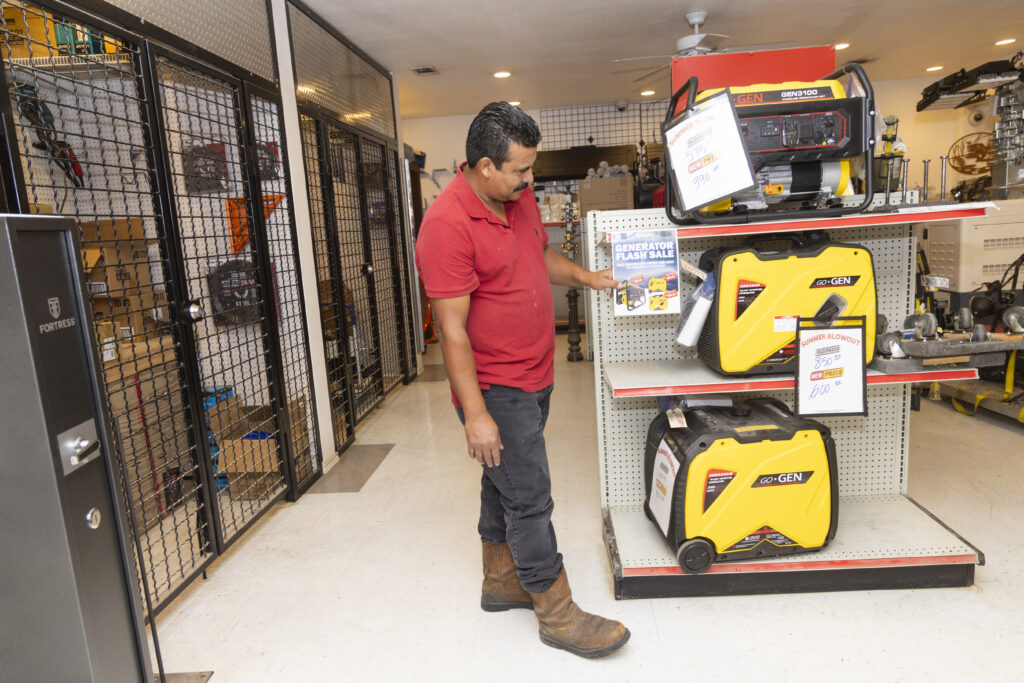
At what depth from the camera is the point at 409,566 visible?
2.53 metres

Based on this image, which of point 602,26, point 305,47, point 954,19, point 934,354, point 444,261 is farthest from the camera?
point 954,19

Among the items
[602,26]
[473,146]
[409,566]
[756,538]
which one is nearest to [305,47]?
[602,26]

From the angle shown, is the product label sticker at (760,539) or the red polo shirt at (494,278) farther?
the product label sticker at (760,539)

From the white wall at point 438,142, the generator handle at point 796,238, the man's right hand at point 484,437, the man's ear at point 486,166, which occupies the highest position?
the white wall at point 438,142

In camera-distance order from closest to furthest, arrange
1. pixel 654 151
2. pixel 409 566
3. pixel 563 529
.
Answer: pixel 409 566, pixel 563 529, pixel 654 151

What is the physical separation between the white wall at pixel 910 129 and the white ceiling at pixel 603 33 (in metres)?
0.78

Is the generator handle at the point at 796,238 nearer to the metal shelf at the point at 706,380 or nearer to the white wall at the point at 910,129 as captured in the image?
the metal shelf at the point at 706,380

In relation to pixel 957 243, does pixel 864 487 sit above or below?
below

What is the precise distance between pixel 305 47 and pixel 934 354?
12.1 feet

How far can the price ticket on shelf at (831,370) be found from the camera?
2.01 meters

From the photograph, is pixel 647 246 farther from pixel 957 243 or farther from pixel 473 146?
pixel 957 243

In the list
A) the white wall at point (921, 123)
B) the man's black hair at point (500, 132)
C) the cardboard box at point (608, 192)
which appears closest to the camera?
the man's black hair at point (500, 132)

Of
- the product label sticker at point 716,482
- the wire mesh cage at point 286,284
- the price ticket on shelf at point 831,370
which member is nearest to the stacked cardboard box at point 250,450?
the wire mesh cage at point 286,284

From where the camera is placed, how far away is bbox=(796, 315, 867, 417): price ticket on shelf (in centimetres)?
201
